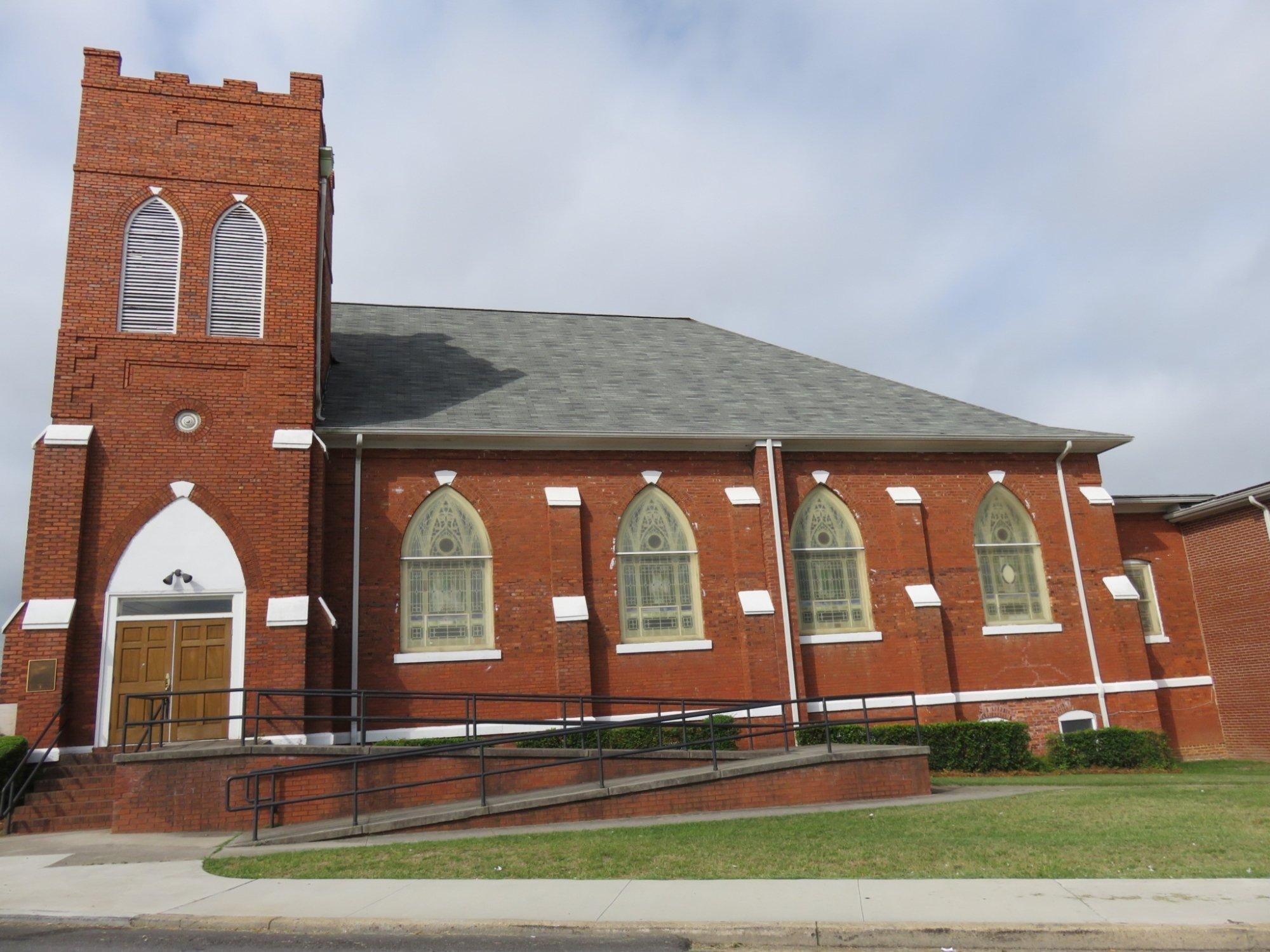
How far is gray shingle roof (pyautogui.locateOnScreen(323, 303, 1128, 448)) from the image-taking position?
1778 centimetres

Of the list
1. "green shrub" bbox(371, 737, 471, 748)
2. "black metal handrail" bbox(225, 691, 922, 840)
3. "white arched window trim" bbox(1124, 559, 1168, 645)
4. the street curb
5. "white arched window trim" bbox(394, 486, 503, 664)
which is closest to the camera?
the street curb

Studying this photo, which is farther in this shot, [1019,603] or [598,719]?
[1019,603]

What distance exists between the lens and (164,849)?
35.6 ft

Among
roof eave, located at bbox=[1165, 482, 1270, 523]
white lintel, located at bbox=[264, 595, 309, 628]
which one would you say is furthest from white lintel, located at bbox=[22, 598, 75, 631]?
roof eave, located at bbox=[1165, 482, 1270, 523]

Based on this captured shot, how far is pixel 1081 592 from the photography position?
63.4 feet

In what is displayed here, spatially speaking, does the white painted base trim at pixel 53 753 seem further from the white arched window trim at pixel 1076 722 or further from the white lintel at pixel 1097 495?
the white lintel at pixel 1097 495

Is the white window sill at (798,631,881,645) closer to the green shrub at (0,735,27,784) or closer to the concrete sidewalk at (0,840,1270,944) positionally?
the concrete sidewalk at (0,840,1270,944)

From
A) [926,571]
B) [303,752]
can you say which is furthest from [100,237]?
[926,571]

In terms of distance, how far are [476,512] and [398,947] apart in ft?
35.6

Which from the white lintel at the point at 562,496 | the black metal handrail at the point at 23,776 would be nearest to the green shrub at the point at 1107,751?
the white lintel at the point at 562,496

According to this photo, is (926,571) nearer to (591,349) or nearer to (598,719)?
(598,719)

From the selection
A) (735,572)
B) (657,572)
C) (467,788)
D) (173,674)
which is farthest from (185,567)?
(735,572)

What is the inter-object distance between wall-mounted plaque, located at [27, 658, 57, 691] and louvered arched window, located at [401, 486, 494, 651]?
5.05 metres

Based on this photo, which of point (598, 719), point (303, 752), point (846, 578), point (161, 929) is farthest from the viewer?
point (846, 578)
